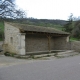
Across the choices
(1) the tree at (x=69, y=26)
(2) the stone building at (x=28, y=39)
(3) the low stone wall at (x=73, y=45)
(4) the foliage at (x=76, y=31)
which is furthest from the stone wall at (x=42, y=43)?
(1) the tree at (x=69, y=26)

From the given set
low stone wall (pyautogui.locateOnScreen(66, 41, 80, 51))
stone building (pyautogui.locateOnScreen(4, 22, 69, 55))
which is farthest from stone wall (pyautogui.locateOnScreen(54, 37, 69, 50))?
low stone wall (pyautogui.locateOnScreen(66, 41, 80, 51))

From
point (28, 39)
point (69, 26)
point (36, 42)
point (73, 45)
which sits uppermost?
point (69, 26)

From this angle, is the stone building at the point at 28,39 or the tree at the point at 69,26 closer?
the stone building at the point at 28,39

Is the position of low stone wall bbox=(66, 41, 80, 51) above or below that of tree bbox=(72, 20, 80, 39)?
below

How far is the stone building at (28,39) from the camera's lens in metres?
18.1

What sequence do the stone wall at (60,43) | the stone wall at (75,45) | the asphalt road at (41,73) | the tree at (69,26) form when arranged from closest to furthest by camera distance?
1. the asphalt road at (41,73)
2. the stone wall at (75,45)
3. the stone wall at (60,43)
4. the tree at (69,26)

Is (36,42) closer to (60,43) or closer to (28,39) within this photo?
(28,39)

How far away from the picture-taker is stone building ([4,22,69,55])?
713 inches

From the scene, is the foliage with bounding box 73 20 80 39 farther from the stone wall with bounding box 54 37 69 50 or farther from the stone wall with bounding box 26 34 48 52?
the stone wall with bounding box 26 34 48 52

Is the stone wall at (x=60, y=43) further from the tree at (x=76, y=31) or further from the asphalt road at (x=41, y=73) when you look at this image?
the tree at (x=76, y=31)

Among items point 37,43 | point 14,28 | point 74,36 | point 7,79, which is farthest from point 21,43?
point 74,36

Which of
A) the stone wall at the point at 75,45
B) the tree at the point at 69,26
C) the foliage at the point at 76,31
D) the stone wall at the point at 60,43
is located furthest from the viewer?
the tree at the point at 69,26

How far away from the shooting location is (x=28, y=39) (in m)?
20.4

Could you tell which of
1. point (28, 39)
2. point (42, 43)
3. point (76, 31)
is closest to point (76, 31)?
point (76, 31)
